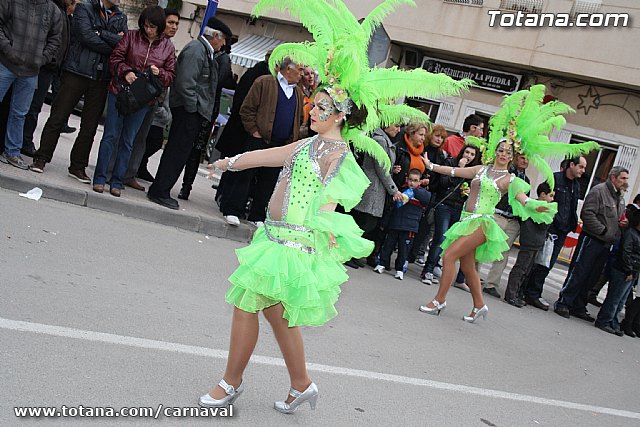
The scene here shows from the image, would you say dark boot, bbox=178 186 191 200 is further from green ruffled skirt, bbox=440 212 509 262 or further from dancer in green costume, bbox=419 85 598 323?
green ruffled skirt, bbox=440 212 509 262

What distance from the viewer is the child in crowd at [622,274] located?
12.0 metres

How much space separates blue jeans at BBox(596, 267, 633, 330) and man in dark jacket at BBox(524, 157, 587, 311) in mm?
Answer: 849

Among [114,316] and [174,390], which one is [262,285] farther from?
[114,316]

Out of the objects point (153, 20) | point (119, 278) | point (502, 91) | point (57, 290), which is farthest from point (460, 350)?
point (502, 91)

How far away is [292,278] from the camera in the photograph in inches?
176

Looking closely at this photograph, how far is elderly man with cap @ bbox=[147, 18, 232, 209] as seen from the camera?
32.3 feet

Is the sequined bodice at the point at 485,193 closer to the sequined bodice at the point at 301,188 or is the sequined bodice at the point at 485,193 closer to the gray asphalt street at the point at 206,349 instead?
the gray asphalt street at the point at 206,349

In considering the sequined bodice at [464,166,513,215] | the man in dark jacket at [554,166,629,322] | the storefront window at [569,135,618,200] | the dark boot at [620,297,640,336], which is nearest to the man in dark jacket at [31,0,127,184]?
the sequined bodice at [464,166,513,215]

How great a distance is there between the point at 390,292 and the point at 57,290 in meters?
5.12

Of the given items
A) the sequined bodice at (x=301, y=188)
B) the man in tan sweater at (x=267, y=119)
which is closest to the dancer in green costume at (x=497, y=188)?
the man in tan sweater at (x=267, y=119)

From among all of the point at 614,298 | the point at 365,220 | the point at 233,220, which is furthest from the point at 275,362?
the point at 614,298

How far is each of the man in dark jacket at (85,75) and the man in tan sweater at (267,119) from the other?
5.76ft

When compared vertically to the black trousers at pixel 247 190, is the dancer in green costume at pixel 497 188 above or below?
above

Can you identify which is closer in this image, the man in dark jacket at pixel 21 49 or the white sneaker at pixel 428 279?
the man in dark jacket at pixel 21 49
